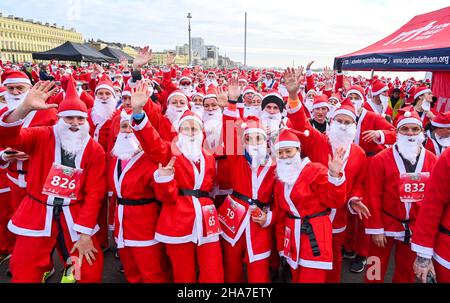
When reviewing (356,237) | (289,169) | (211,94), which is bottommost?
(356,237)

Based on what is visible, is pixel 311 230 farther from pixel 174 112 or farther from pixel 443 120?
pixel 174 112

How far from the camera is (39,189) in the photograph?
296cm

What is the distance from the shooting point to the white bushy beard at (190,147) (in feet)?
10.4

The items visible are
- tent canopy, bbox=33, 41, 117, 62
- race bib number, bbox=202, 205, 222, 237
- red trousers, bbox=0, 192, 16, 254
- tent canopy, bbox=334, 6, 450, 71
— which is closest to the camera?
race bib number, bbox=202, 205, 222, 237

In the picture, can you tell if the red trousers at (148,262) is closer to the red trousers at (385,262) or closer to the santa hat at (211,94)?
the red trousers at (385,262)

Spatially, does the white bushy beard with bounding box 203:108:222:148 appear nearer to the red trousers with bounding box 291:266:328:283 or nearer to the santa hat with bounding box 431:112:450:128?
the red trousers with bounding box 291:266:328:283

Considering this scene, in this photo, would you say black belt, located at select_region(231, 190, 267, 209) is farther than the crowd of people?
Yes

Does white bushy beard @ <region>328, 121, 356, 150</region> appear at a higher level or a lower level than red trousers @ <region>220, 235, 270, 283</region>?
higher

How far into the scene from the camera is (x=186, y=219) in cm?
303

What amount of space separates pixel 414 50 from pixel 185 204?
5.34m

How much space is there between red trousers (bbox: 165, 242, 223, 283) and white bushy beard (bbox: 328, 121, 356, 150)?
1.76 meters

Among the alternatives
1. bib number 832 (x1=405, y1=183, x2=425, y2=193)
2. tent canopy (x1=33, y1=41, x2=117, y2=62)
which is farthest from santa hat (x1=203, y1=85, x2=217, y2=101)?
tent canopy (x1=33, y1=41, x2=117, y2=62)

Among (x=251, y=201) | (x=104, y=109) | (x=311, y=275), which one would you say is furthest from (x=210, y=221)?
(x=104, y=109)

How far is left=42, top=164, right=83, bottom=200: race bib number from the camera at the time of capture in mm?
2896
